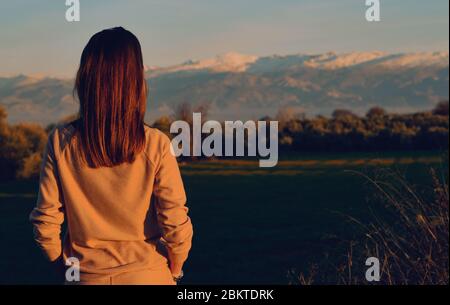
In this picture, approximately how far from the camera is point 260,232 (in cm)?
955

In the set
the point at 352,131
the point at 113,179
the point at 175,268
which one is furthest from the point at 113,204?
the point at 352,131

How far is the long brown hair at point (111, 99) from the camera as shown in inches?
98.7

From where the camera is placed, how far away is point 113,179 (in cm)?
258

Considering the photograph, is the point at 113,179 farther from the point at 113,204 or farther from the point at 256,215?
the point at 256,215

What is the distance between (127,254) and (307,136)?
1677 cm

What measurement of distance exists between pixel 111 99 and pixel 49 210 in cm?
Answer: 54

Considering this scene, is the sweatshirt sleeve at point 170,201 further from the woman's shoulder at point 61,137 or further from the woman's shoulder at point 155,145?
the woman's shoulder at point 61,137

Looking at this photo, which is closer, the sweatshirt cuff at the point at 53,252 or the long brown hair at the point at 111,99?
the long brown hair at the point at 111,99

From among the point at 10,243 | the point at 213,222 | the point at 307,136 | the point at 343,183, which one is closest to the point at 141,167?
the point at 10,243

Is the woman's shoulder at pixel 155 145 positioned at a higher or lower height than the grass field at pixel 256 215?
higher

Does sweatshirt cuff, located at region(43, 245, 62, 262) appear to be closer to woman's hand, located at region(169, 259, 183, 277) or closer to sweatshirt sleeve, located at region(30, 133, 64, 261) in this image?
sweatshirt sleeve, located at region(30, 133, 64, 261)

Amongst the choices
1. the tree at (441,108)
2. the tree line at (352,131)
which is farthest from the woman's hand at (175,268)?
the tree at (441,108)

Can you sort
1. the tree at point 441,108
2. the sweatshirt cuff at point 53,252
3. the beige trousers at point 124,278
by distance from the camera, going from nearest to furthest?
the beige trousers at point 124,278
the sweatshirt cuff at point 53,252
the tree at point 441,108

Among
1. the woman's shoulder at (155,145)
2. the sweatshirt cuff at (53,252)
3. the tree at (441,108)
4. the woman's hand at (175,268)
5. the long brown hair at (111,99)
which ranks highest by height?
the long brown hair at (111,99)
